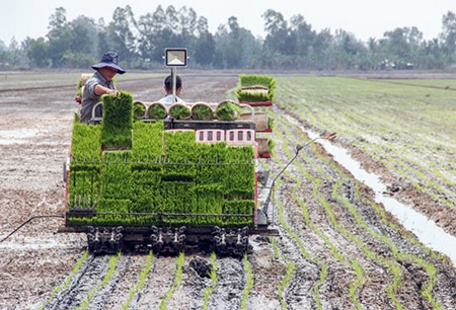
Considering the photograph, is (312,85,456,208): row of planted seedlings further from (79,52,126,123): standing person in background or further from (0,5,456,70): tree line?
(0,5,456,70): tree line

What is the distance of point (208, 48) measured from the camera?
165 m

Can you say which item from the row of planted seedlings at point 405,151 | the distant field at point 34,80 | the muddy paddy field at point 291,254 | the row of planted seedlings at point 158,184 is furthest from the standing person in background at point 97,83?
the distant field at point 34,80

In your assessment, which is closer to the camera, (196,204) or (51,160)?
(196,204)

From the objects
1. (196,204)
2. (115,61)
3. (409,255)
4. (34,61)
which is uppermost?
(115,61)

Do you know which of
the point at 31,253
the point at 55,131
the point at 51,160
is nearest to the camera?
the point at 31,253

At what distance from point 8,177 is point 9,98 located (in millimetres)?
28291

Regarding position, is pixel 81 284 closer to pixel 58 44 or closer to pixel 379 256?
pixel 379 256

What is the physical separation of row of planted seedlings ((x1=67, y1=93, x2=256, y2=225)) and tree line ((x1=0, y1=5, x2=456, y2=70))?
439ft

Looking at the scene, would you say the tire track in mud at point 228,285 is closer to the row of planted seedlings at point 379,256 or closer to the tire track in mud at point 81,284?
the row of planted seedlings at point 379,256

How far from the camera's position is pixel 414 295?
25.2 feet

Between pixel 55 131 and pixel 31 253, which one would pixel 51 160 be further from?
pixel 31 253

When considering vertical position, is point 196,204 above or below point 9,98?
above

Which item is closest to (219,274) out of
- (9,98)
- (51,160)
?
(51,160)

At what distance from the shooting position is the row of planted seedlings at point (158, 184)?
8.73 m
